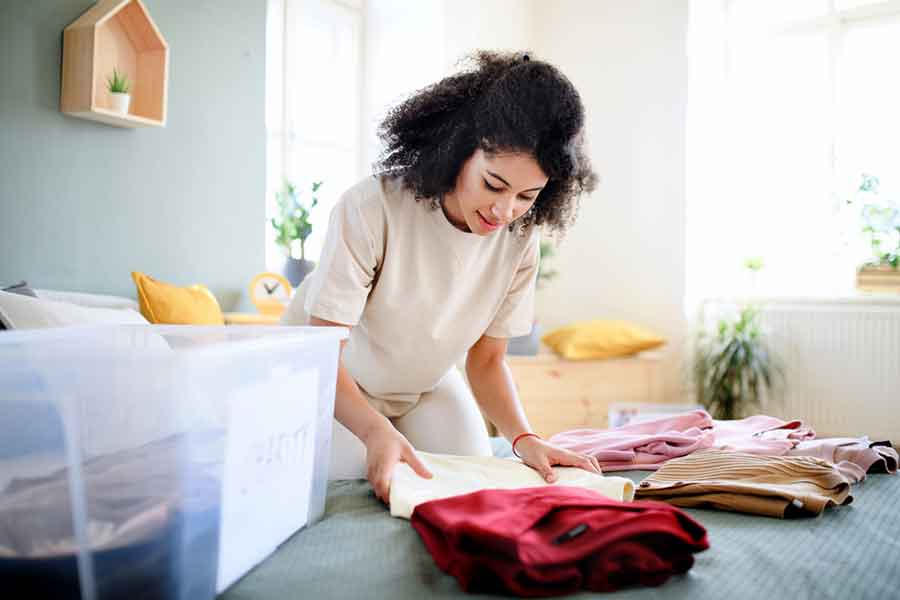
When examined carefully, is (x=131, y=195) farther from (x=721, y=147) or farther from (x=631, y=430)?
(x=721, y=147)

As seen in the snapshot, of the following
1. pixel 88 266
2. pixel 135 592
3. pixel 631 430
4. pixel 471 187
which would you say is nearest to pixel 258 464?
pixel 135 592

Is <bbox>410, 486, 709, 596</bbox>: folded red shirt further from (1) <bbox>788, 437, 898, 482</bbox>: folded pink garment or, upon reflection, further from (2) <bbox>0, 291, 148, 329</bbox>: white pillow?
(2) <bbox>0, 291, 148, 329</bbox>: white pillow

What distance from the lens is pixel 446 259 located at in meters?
1.52

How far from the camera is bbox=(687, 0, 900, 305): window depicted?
410 centimetres

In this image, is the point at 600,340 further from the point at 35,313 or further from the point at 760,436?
the point at 35,313

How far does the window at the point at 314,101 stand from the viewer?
3.82 meters

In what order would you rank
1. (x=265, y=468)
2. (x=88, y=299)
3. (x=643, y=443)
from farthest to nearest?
(x=88, y=299)
(x=643, y=443)
(x=265, y=468)

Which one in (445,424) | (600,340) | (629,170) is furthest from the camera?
(629,170)

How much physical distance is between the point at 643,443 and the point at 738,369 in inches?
97.8

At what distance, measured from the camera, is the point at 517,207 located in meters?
1.38

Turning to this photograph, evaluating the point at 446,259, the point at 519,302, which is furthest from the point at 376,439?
the point at 519,302

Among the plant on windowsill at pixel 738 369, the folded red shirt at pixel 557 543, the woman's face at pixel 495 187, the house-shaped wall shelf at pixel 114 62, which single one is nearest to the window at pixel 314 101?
the house-shaped wall shelf at pixel 114 62

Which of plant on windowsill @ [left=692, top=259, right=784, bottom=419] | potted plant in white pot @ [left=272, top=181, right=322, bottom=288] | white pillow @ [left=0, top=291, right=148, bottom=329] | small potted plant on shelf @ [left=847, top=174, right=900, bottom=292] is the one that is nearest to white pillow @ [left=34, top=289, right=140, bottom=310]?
white pillow @ [left=0, top=291, right=148, bottom=329]

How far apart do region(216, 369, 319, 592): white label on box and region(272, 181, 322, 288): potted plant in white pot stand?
8.08 ft
